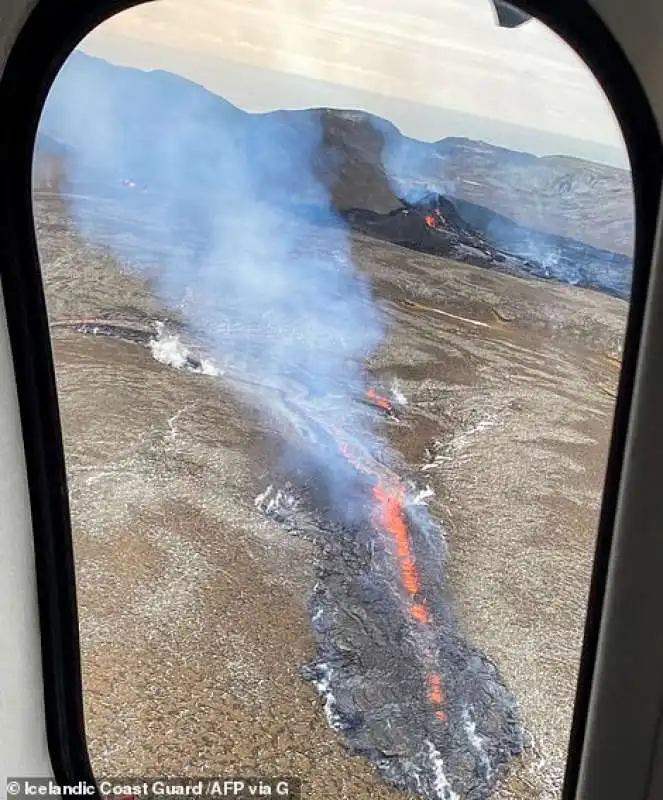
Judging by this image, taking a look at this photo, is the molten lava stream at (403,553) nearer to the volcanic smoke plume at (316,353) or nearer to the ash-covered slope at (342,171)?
the volcanic smoke plume at (316,353)

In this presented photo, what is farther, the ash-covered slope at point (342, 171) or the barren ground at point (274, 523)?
the ash-covered slope at point (342, 171)

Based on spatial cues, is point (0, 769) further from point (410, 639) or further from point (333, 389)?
point (333, 389)

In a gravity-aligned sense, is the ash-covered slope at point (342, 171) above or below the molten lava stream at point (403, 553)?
above

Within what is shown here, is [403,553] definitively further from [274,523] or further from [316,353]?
[316,353]

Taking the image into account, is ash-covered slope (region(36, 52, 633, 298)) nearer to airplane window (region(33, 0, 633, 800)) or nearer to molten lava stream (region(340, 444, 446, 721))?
airplane window (region(33, 0, 633, 800))

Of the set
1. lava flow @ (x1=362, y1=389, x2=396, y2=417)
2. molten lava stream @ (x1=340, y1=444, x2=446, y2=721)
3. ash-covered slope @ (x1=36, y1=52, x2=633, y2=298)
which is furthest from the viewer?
lava flow @ (x1=362, y1=389, x2=396, y2=417)

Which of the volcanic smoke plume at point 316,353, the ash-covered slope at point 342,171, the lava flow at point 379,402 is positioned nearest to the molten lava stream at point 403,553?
the volcanic smoke plume at point 316,353

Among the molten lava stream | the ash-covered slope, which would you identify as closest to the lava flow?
the molten lava stream

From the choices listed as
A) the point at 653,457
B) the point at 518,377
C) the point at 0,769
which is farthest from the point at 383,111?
the point at 0,769
